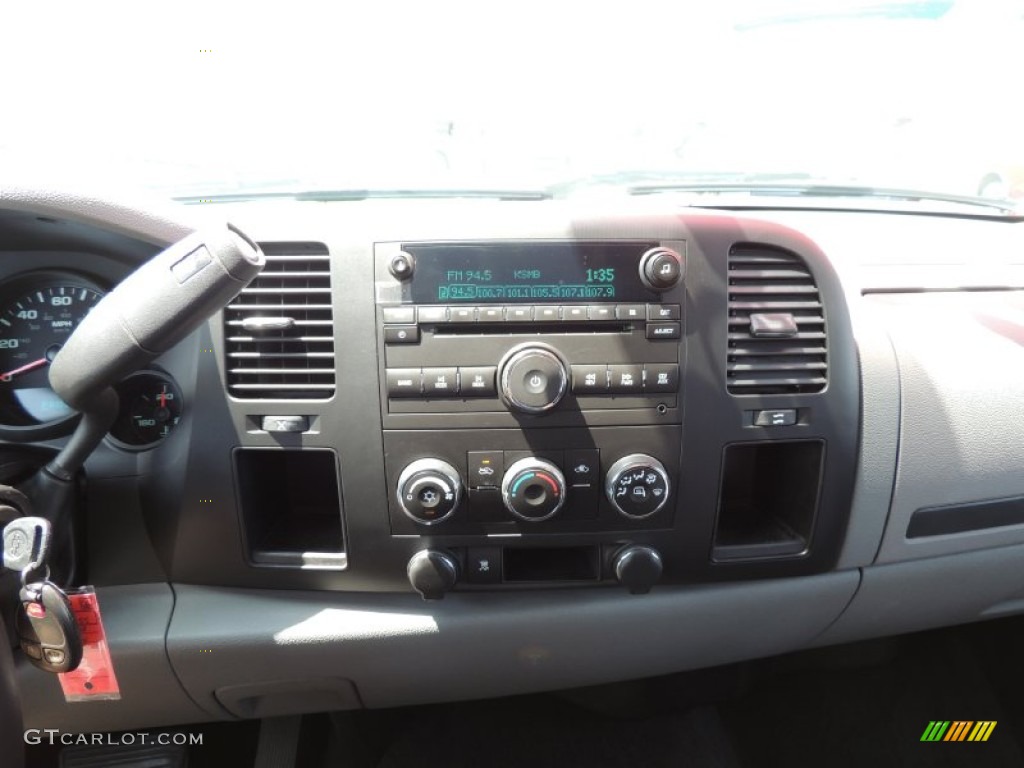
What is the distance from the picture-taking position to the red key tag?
1.20 metres

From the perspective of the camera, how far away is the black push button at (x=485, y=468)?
48.7 inches

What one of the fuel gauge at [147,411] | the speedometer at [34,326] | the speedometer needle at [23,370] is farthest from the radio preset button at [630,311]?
the speedometer needle at [23,370]

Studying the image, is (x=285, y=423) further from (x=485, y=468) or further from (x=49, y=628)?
(x=49, y=628)

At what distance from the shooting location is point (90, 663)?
Answer: 1.25 meters

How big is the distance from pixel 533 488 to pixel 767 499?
621 millimetres

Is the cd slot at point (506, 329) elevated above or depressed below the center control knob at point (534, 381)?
above

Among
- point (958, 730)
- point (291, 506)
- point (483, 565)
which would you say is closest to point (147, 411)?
point (291, 506)

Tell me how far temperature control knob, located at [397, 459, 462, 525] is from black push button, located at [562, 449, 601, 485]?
0.66ft

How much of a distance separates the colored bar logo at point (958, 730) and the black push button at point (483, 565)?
5.27ft

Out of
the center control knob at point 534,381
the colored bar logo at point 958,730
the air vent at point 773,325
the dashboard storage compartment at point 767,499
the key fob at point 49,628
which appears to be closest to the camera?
the key fob at point 49,628

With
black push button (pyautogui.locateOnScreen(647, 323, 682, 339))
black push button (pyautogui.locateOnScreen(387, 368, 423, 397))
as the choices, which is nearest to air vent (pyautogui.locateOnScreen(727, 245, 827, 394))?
black push button (pyautogui.locateOnScreen(647, 323, 682, 339))

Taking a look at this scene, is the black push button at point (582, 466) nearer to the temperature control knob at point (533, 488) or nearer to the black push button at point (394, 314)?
the temperature control knob at point (533, 488)

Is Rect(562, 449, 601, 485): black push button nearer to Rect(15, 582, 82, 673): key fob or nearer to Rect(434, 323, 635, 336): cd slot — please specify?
Rect(434, 323, 635, 336): cd slot

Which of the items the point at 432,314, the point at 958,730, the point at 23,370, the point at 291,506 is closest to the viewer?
the point at 432,314
